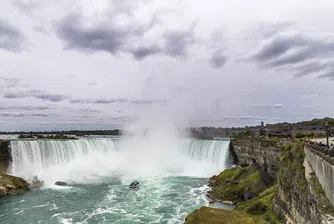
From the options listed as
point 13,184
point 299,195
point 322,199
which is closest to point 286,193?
point 299,195

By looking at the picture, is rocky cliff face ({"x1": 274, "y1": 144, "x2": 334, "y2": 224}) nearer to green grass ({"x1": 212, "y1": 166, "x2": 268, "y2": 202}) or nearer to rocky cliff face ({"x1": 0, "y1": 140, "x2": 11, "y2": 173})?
green grass ({"x1": 212, "y1": 166, "x2": 268, "y2": 202})

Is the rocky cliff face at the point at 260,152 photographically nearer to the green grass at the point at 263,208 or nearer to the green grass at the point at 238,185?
the green grass at the point at 238,185

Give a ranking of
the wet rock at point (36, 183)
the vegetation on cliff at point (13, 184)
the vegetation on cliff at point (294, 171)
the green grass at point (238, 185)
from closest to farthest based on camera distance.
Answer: the vegetation on cliff at point (294, 171)
the green grass at point (238, 185)
the vegetation on cliff at point (13, 184)
the wet rock at point (36, 183)

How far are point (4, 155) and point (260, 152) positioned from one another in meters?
36.2

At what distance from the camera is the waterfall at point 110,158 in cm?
3659

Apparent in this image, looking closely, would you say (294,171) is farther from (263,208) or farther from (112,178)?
(112,178)

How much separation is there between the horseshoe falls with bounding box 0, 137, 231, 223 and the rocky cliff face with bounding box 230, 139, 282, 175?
2.02 metres

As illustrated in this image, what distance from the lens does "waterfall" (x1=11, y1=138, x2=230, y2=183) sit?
3659 centimetres

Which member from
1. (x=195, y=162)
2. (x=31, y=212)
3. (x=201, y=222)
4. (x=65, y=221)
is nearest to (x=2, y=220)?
(x=31, y=212)

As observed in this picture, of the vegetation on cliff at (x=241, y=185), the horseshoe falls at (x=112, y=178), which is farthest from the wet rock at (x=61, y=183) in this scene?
the vegetation on cliff at (x=241, y=185)

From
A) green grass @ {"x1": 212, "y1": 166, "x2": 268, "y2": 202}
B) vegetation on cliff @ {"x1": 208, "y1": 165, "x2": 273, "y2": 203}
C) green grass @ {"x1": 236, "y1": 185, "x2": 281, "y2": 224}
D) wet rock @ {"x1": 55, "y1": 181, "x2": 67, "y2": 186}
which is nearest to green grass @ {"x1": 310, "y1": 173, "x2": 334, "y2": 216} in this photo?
green grass @ {"x1": 236, "y1": 185, "x2": 281, "y2": 224}

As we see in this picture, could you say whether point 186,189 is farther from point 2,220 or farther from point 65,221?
point 2,220

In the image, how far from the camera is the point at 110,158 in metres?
49.5

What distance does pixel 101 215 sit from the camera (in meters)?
22.2
